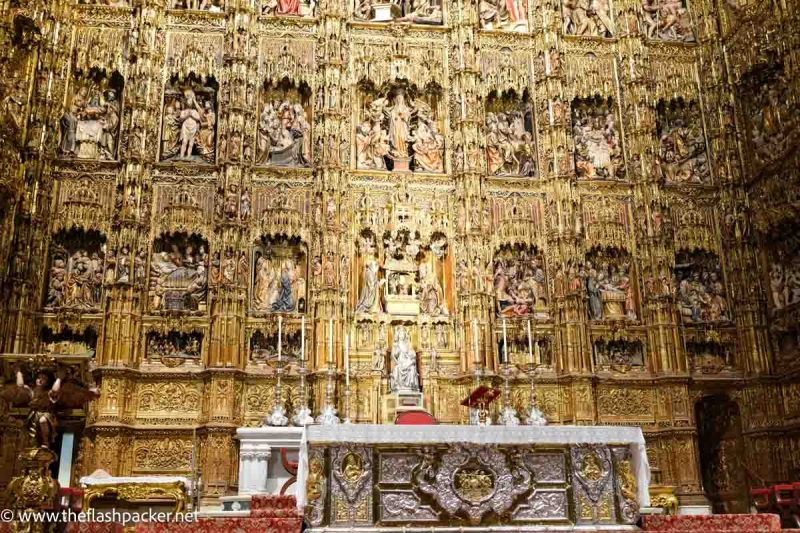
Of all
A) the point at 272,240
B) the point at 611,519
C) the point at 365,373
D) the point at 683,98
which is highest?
the point at 683,98

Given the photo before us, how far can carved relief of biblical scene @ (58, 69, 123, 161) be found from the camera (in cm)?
1459

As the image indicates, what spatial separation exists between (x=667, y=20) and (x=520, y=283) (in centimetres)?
737

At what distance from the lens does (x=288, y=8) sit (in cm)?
1602

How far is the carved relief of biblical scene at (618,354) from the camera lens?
1455 centimetres

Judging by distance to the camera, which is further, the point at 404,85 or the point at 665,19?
the point at 665,19

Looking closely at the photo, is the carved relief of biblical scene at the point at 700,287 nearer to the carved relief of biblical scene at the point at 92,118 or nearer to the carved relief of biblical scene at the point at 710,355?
the carved relief of biblical scene at the point at 710,355

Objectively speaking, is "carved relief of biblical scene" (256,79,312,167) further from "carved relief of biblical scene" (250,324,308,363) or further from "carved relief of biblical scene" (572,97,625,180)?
"carved relief of biblical scene" (572,97,625,180)

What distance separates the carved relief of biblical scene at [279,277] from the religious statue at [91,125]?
3.62 meters

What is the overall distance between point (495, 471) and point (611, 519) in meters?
1.40

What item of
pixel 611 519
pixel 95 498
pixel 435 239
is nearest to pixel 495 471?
pixel 611 519

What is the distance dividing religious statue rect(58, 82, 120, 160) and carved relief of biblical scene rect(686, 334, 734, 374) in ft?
39.9

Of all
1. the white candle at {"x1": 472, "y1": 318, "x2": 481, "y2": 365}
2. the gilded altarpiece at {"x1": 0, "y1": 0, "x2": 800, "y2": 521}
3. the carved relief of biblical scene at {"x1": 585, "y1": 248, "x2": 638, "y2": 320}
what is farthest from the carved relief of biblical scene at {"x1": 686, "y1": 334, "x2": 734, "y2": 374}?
the white candle at {"x1": 472, "y1": 318, "x2": 481, "y2": 365}

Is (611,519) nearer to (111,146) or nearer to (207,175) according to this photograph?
(207,175)

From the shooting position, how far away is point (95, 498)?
1002 cm
